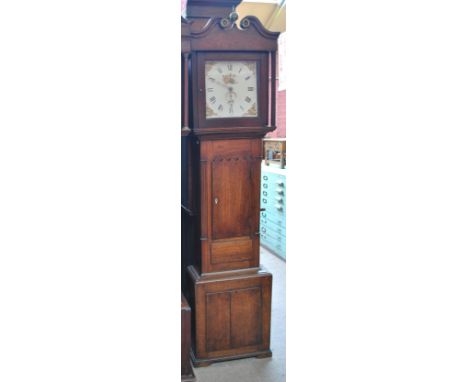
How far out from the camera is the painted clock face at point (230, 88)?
2.23 meters

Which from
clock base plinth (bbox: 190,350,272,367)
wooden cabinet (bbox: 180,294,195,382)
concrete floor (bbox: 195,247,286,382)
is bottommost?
concrete floor (bbox: 195,247,286,382)

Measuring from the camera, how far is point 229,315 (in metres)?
2.38

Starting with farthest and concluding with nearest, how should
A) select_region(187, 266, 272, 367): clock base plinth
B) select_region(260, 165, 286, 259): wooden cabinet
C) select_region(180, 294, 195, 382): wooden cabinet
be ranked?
1. select_region(260, 165, 286, 259): wooden cabinet
2. select_region(187, 266, 272, 367): clock base plinth
3. select_region(180, 294, 195, 382): wooden cabinet

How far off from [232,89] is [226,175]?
394mm

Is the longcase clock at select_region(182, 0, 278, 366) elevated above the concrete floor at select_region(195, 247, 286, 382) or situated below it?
above

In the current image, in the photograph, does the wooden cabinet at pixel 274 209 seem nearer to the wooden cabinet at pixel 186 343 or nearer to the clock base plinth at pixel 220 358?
the clock base plinth at pixel 220 358

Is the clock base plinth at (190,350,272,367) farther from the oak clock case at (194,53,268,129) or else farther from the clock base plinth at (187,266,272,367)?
the oak clock case at (194,53,268,129)

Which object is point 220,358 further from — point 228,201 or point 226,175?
point 226,175

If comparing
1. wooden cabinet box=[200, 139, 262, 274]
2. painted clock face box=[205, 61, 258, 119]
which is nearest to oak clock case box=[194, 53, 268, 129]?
painted clock face box=[205, 61, 258, 119]

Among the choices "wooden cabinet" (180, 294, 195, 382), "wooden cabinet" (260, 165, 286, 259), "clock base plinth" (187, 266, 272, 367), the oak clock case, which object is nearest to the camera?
"wooden cabinet" (180, 294, 195, 382)

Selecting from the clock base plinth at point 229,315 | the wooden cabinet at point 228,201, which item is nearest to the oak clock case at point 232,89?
the wooden cabinet at point 228,201

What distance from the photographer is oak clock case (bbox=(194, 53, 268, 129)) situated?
2.22 m
